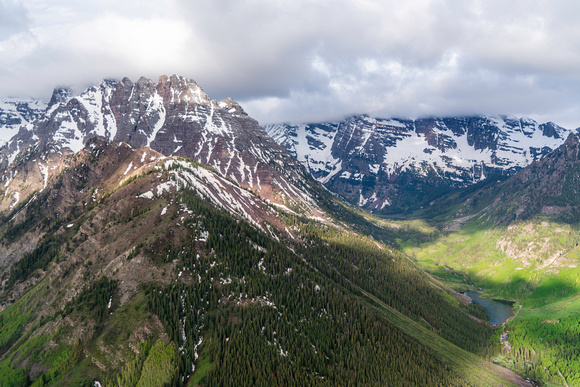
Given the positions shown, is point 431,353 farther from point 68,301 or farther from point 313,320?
point 68,301

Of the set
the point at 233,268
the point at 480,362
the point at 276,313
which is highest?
the point at 233,268

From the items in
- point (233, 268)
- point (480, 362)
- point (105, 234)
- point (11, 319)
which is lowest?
point (480, 362)

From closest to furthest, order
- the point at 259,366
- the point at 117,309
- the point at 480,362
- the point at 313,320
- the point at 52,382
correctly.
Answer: the point at 52,382 < the point at 259,366 < the point at 117,309 < the point at 313,320 < the point at 480,362

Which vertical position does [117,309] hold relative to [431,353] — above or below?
above

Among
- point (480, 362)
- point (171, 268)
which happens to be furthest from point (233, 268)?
point (480, 362)

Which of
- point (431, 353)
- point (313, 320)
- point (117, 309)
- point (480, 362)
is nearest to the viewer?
point (117, 309)

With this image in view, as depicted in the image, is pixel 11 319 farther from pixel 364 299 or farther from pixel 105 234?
pixel 364 299

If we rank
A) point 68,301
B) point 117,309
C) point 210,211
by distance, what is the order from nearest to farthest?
point 117,309
point 68,301
point 210,211

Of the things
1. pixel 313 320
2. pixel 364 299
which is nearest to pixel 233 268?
pixel 313 320

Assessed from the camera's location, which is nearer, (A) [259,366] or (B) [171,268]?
(A) [259,366]
